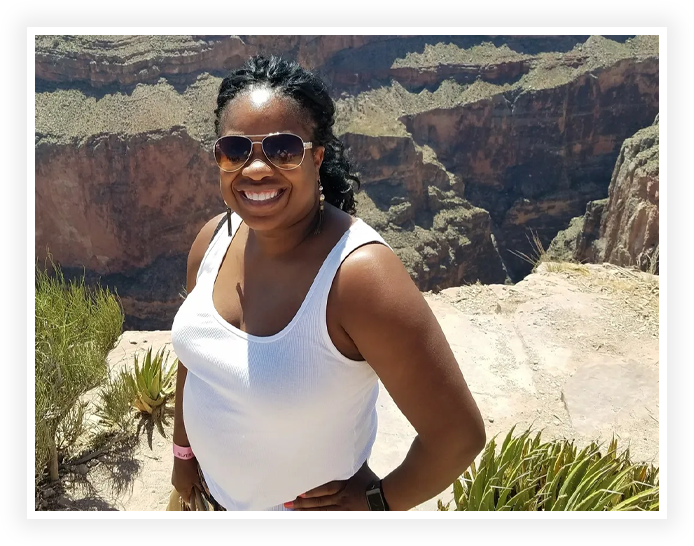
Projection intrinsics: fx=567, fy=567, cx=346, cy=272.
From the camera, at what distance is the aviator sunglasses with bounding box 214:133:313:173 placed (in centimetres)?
151

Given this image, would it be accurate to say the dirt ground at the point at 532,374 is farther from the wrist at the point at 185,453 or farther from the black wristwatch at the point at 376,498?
the black wristwatch at the point at 376,498

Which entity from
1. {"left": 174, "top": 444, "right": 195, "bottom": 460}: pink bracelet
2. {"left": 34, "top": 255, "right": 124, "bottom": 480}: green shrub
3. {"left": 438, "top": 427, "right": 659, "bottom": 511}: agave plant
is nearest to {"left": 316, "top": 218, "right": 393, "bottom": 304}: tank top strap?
{"left": 174, "top": 444, "right": 195, "bottom": 460}: pink bracelet

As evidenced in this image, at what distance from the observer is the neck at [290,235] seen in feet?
5.44

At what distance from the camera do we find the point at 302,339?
1458mm

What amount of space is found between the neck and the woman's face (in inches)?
2.1

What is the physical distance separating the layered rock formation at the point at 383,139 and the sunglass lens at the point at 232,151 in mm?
29715

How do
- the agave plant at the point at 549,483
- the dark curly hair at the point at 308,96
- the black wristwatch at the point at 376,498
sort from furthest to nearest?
the agave plant at the point at 549,483 < the black wristwatch at the point at 376,498 < the dark curly hair at the point at 308,96

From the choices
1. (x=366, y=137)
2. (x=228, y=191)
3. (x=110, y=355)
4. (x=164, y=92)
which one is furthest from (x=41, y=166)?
(x=228, y=191)

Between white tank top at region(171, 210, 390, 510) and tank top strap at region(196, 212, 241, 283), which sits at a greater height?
tank top strap at region(196, 212, 241, 283)

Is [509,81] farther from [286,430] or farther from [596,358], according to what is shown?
[286,430]

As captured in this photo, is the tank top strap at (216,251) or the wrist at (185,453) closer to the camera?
the tank top strap at (216,251)

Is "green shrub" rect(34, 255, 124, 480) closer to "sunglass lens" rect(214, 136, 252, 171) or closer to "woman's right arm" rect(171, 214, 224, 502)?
"woman's right arm" rect(171, 214, 224, 502)

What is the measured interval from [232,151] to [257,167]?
120 mm

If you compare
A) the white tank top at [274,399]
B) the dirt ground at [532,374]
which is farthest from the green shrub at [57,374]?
the white tank top at [274,399]
